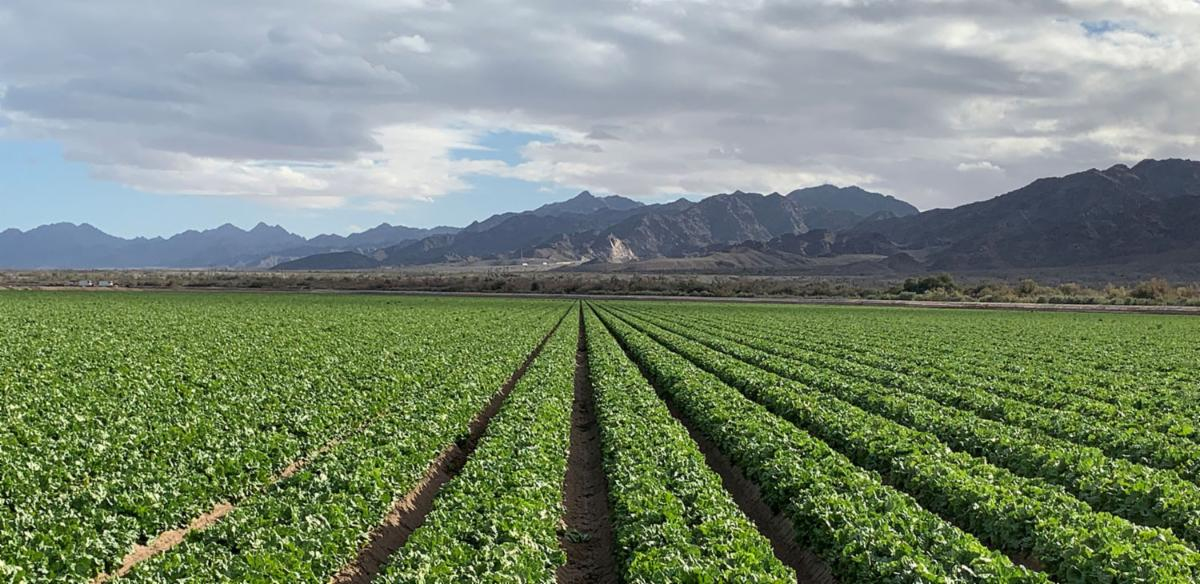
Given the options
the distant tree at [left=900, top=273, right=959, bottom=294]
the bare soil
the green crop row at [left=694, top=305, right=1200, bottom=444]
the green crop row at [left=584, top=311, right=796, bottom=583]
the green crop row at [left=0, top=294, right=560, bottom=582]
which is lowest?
the bare soil

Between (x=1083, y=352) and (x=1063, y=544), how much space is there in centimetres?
3577

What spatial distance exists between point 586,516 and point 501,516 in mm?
3146

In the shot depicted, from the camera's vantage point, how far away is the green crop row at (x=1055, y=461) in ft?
43.3

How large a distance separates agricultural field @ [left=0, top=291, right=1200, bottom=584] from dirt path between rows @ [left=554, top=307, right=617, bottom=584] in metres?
0.08

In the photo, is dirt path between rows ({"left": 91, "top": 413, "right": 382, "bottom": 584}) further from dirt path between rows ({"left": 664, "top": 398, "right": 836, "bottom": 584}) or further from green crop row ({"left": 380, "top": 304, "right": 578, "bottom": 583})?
dirt path between rows ({"left": 664, "top": 398, "right": 836, "bottom": 584})

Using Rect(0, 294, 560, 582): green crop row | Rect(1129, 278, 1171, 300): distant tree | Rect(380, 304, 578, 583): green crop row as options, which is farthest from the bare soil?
Rect(1129, 278, 1171, 300): distant tree

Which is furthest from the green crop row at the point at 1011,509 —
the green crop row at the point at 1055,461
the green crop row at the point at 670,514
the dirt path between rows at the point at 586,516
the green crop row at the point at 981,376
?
the green crop row at the point at 981,376

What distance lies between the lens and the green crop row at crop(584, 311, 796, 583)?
10.6 metres

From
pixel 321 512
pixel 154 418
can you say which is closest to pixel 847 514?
pixel 321 512

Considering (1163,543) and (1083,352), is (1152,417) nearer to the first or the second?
(1163,543)

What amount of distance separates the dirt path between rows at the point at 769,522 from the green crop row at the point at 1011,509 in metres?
2.73

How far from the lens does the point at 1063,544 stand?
11.1 m

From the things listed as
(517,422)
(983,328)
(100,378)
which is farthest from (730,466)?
(983,328)

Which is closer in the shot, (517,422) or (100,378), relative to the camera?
(517,422)
